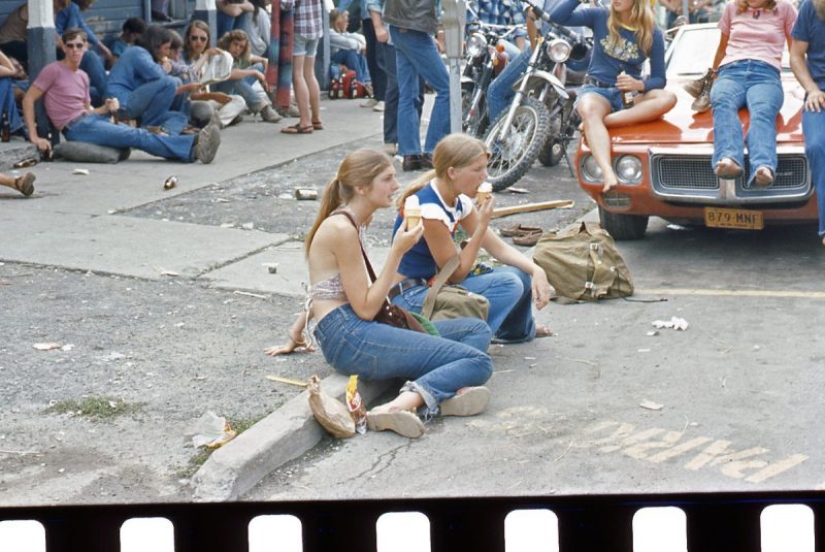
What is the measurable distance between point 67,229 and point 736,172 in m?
4.47

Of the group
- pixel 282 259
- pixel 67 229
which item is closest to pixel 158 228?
pixel 67 229

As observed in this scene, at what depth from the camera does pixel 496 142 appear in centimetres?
1148

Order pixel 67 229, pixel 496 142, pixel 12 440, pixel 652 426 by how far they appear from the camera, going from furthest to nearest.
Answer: pixel 496 142, pixel 67 229, pixel 652 426, pixel 12 440

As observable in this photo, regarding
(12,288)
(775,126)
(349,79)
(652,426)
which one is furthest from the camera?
(349,79)

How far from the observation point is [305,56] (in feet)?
48.5

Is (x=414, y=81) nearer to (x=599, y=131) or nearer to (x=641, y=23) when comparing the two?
(x=641, y=23)

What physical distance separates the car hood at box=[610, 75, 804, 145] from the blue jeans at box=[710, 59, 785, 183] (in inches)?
4.1

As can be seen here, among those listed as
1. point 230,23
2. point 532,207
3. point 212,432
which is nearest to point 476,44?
point 532,207

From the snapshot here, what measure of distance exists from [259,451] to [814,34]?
18.0ft

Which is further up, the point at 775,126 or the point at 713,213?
the point at 775,126

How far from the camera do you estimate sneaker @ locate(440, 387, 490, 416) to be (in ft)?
19.3

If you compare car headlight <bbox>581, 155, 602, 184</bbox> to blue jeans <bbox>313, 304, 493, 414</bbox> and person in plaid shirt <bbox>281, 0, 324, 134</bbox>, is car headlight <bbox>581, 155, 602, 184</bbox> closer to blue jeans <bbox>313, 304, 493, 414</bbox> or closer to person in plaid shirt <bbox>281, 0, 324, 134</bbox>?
blue jeans <bbox>313, 304, 493, 414</bbox>

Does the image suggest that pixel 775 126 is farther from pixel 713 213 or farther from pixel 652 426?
pixel 652 426

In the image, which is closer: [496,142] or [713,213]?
[713,213]
